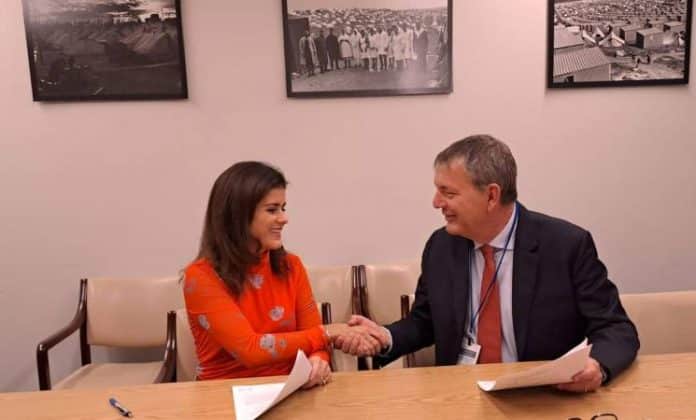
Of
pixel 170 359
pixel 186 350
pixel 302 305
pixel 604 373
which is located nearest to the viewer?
pixel 604 373

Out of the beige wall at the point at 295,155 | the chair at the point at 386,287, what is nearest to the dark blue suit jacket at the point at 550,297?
the chair at the point at 386,287

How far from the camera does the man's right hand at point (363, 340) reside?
2.13 metres

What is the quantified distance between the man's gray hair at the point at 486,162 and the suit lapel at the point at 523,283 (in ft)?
0.55

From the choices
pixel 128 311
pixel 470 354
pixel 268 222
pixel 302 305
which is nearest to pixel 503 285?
pixel 470 354

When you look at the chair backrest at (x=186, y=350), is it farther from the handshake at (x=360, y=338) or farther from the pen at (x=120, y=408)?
the pen at (x=120, y=408)

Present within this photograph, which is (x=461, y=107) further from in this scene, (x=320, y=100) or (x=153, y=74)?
(x=153, y=74)

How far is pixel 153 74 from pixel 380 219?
1.52 meters

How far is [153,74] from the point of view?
3.29m

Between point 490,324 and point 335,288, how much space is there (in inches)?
55.0

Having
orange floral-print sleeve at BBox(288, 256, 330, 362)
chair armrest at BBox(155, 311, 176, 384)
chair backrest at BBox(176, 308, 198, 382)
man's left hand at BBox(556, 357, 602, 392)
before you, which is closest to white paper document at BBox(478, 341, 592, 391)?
man's left hand at BBox(556, 357, 602, 392)

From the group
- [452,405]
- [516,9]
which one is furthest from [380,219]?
[452,405]

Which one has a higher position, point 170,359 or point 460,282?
point 460,282

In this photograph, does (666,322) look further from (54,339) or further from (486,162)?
(54,339)

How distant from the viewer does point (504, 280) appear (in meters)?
2.11
